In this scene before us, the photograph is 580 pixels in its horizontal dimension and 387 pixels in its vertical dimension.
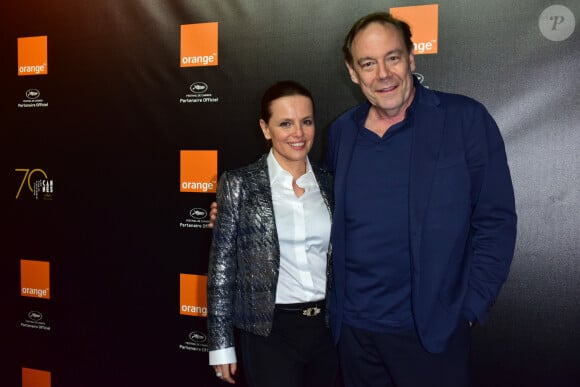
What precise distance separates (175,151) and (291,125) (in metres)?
1.25

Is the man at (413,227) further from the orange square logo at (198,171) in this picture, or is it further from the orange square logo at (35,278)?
the orange square logo at (35,278)

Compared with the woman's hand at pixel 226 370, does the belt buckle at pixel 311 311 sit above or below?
above

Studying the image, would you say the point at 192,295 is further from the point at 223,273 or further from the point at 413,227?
the point at 413,227

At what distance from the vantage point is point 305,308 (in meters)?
1.64

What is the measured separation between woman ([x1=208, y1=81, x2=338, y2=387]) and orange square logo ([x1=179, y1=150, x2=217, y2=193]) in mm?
1021

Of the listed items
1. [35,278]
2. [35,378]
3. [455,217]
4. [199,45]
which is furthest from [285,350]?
[35,378]

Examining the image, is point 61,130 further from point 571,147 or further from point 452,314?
point 571,147

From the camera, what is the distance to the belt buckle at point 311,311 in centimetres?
164

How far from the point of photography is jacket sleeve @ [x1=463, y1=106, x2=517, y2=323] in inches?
60.2

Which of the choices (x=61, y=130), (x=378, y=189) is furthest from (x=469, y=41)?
(x=61, y=130)

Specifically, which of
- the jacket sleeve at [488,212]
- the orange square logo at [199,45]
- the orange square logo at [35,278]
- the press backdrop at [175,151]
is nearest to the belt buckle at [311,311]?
the jacket sleeve at [488,212]

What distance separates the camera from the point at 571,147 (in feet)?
6.97

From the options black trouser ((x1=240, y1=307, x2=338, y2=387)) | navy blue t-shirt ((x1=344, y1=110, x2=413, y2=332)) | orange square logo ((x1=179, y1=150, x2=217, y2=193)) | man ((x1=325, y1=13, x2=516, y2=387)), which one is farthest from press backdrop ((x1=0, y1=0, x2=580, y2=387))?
black trouser ((x1=240, y1=307, x2=338, y2=387))

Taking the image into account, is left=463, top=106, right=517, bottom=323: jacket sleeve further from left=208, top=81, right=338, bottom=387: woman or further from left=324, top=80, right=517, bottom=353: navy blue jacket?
left=208, top=81, right=338, bottom=387: woman
